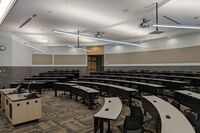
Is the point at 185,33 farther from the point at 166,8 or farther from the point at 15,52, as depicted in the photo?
the point at 15,52

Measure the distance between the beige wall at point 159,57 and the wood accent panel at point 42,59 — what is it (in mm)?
5697

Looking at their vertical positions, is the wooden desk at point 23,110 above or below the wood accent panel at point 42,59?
below

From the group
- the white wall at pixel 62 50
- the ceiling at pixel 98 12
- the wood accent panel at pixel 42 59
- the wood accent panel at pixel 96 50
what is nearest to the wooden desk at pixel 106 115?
the ceiling at pixel 98 12

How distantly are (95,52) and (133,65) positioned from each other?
3.99 meters

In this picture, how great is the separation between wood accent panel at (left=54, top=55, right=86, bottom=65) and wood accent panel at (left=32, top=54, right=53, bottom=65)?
0.58 m

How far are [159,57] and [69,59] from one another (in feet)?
28.3

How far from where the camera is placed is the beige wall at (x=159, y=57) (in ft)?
33.0

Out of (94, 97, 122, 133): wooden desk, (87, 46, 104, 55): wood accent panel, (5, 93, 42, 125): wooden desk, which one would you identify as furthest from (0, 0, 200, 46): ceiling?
(87, 46, 104, 55): wood accent panel

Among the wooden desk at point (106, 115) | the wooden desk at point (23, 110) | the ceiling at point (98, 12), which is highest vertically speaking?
the ceiling at point (98, 12)

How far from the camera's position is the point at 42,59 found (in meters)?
15.7

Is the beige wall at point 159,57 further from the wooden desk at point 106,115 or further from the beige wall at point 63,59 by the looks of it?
the wooden desk at point 106,115

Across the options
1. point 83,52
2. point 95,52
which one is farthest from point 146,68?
point 83,52

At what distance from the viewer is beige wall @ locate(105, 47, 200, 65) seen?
10.1 metres

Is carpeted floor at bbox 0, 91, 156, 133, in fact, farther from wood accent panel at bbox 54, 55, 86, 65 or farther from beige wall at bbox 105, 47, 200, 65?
wood accent panel at bbox 54, 55, 86, 65
